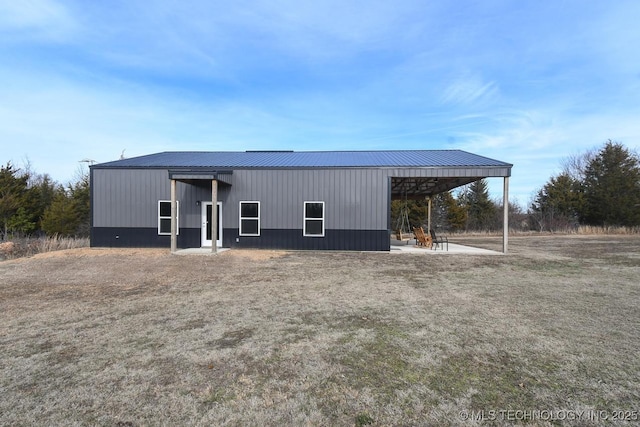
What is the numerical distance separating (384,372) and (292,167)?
34.2 feet

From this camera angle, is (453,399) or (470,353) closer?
(453,399)

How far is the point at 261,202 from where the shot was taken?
41.6 feet

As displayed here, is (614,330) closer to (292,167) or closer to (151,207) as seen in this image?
(292,167)

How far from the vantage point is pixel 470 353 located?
3.15 metres

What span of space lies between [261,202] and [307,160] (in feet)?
9.45

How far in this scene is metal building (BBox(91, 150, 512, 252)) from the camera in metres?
12.3

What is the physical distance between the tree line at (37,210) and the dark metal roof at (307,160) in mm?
11500

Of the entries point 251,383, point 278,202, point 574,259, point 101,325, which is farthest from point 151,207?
point 574,259

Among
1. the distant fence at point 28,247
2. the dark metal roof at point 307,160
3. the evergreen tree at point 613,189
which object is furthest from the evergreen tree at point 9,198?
the evergreen tree at point 613,189

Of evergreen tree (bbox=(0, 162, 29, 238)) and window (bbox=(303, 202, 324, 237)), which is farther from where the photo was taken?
evergreen tree (bbox=(0, 162, 29, 238))

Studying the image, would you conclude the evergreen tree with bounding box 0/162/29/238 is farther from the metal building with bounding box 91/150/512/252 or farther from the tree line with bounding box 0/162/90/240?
the metal building with bounding box 91/150/512/252

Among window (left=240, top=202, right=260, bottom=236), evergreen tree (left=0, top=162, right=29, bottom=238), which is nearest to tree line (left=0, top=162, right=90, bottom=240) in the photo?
evergreen tree (left=0, top=162, right=29, bottom=238)

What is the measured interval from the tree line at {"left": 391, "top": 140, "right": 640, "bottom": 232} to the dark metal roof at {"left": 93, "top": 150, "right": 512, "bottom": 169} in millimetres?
9631

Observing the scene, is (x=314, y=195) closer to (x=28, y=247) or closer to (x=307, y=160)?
(x=307, y=160)
